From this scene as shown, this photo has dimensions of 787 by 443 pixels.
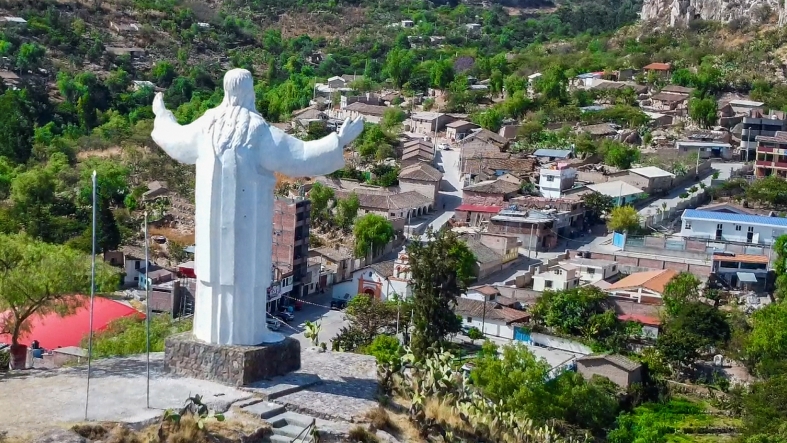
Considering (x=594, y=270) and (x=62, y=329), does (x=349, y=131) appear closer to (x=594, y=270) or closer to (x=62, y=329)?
(x=62, y=329)

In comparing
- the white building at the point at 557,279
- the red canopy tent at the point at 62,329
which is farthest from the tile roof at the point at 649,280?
the red canopy tent at the point at 62,329

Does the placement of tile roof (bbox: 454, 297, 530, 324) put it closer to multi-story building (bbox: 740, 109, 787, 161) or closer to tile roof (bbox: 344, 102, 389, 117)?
multi-story building (bbox: 740, 109, 787, 161)

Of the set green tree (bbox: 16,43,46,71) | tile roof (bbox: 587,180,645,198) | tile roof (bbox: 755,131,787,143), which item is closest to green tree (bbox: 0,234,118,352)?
tile roof (bbox: 587,180,645,198)

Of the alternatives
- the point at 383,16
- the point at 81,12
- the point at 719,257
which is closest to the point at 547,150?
the point at 719,257

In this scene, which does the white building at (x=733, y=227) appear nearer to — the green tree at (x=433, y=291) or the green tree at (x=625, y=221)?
the green tree at (x=625, y=221)

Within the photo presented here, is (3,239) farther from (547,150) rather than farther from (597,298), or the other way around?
(547,150)
